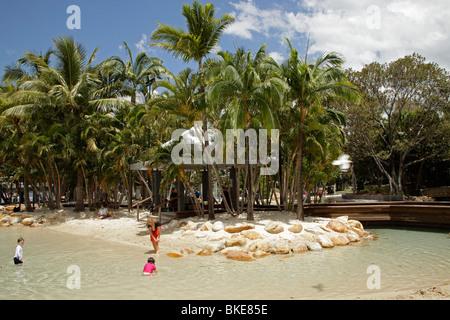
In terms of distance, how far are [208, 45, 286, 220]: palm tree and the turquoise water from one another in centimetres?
444

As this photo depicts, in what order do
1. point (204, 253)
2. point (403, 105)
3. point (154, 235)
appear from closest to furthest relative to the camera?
point (204, 253) → point (154, 235) → point (403, 105)

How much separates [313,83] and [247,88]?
2558mm

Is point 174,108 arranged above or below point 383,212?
above

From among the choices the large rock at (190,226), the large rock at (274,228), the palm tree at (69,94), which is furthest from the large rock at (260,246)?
the palm tree at (69,94)

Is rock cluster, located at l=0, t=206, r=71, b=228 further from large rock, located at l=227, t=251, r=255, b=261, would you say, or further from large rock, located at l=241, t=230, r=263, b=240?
large rock, located at l=227, t=251, r=255, b=261

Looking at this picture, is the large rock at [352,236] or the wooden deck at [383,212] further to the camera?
the wooden deck at [383,212]

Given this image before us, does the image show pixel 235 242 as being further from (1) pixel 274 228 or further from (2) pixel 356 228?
(2) pixel 356 228

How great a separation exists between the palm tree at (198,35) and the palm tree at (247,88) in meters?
1.29

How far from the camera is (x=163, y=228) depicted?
13.8 meters

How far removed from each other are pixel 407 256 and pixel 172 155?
869 cm

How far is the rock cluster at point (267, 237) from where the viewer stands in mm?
10391

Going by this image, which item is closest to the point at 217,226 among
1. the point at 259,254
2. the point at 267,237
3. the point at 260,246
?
the point at 267,237

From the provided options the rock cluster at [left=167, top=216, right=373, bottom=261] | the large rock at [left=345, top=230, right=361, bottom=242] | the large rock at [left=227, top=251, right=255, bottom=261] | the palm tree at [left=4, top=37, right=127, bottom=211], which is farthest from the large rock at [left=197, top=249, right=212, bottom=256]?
the palm tree at [left=4, top=37, right=127, bottom=211]

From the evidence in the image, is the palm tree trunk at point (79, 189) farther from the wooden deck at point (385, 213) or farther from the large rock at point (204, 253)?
the wooden deck at point (385, 213)
